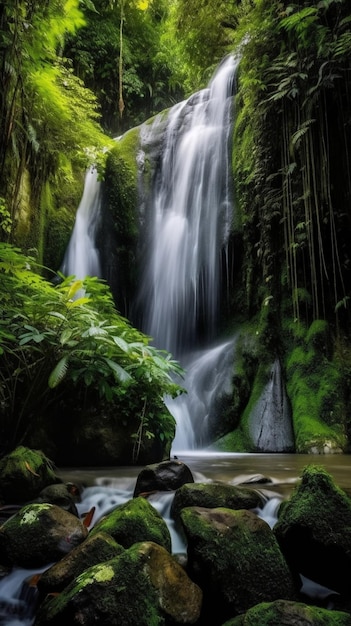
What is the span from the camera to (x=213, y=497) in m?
3.05

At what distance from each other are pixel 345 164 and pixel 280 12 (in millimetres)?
2956

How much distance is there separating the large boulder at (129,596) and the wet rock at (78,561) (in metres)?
0.12

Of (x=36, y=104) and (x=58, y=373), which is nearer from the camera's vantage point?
(x=58, y=373)

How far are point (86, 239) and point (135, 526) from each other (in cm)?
880

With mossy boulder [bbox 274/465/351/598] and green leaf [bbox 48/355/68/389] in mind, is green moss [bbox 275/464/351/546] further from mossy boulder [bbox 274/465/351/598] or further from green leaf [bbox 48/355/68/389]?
green leaf [bbox 48/355/68/389]

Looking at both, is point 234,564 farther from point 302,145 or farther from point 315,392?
point 302,145

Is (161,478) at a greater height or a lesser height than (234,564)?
greater

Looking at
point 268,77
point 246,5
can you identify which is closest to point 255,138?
point 268,77

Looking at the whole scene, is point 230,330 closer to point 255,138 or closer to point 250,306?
point 250,306

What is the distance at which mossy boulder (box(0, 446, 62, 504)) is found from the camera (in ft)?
11.5

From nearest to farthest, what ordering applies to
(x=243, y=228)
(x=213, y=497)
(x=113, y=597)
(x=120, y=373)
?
1. (x=113, y=597)
2. (x=213, y=497)
3. (x=120, y=373)
4. (x=243, y=228)

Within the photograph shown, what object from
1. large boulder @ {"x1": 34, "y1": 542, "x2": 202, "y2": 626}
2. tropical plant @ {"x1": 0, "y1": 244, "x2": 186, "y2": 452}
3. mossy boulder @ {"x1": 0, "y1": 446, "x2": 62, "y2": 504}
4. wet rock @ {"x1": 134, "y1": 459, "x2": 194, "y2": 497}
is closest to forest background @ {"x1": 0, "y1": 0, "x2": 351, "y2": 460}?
tropical plant @ {"x1": 0, "y1": 244, "x2": 186, "y2": 452}

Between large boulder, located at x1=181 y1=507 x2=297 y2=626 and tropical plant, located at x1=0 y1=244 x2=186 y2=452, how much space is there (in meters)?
2.13

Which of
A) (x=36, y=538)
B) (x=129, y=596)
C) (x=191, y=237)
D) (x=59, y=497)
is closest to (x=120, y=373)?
(x=59, y=497)
